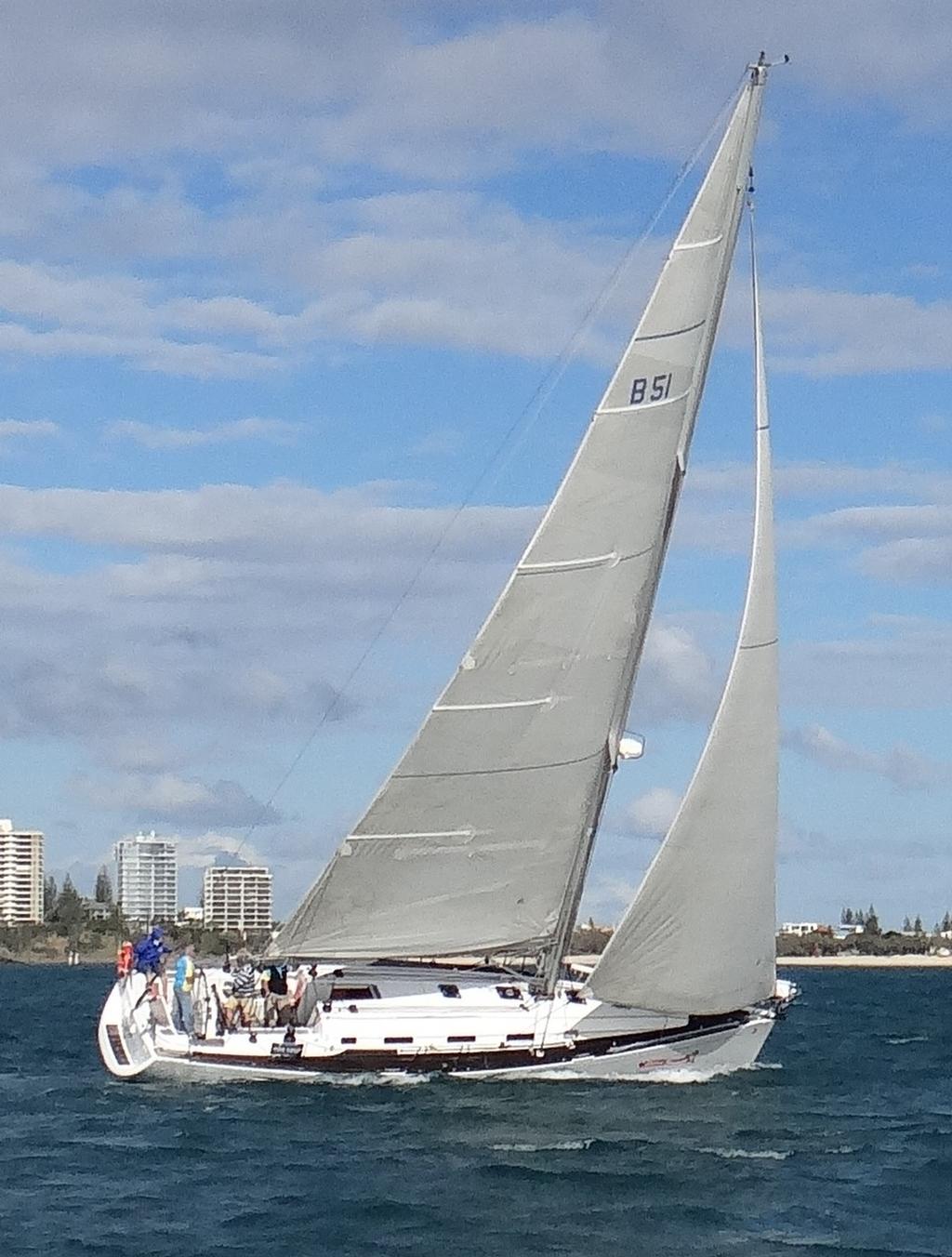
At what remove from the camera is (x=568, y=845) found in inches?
1492

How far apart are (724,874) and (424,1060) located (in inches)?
235

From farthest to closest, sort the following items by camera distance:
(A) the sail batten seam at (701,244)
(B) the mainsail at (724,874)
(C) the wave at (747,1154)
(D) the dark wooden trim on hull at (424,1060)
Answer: (A) the sail batten seam at (701,244) → (B) the mainsail at (724,874) → (D) the dark wooden trim on hull at (424,1060) → (C) the wave at (747,1154)

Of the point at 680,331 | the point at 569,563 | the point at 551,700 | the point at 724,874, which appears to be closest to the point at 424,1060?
the point at 724,874

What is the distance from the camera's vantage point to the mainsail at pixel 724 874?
3603 cm

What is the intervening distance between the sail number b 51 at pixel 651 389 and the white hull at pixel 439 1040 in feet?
34.2

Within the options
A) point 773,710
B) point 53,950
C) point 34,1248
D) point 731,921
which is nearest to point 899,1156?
point 731,921

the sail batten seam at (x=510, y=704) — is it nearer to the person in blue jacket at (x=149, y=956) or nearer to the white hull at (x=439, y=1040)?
the white hull at (x=439, y=1040)

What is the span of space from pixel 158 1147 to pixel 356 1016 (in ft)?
18.0

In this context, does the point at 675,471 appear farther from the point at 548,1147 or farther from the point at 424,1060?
the point at 548,1147

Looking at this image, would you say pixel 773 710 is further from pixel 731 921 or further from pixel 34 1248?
pixel 34 1248

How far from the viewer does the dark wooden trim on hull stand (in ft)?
118

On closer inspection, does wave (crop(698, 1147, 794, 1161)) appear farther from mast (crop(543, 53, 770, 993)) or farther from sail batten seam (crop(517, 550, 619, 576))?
sail batten seam (crop(517, 550, 619, 576))

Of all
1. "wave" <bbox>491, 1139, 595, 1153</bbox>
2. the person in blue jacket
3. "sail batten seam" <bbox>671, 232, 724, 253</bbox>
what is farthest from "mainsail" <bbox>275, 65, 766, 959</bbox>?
"wave" <bbox>491, 1139, 595, 1153</bbox>

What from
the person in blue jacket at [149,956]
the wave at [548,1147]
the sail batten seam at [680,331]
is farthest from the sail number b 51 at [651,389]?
the wave at [548,1147]
